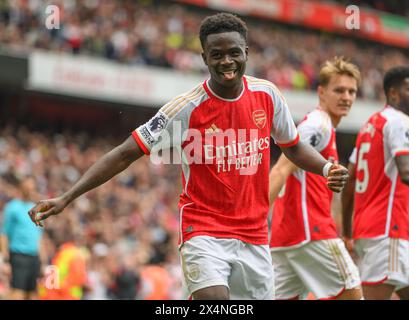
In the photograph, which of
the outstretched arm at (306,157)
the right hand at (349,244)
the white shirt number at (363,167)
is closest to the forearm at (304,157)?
the outstretched arm at (306,157)

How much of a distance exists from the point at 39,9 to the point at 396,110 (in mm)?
15778

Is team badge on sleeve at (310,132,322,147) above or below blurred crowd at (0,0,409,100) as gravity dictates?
below

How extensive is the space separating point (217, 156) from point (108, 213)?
12825 mm

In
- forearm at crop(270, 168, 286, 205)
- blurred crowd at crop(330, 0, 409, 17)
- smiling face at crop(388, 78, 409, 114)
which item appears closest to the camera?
forearm at crop(270, 168, 286, 205)

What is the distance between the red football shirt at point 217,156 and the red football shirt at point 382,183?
1.81 metres

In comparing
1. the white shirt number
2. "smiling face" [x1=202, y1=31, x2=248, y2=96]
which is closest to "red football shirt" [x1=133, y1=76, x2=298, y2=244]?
"smiling face" [x1=202, y1=31, x2=248, y2=96]

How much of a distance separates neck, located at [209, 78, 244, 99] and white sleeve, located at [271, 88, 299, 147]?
28 cm

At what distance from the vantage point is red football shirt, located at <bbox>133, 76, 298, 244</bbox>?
561 cm

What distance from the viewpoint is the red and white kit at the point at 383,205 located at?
7.18m

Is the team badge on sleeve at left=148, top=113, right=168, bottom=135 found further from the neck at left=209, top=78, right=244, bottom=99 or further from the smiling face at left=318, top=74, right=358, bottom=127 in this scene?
the smiling face at left=318, top=74, right=358, bottom=127

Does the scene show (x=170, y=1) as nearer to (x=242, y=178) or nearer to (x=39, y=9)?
(x=39, y=9)
